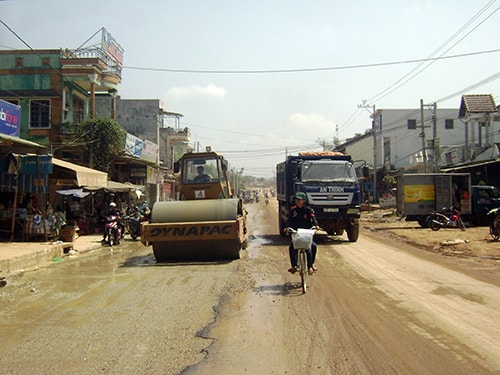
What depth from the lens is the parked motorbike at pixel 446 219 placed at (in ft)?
74.2

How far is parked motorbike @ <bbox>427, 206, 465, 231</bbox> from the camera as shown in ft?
74.2

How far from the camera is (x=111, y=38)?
31656mm

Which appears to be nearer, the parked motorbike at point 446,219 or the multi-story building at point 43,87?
the parked motorbike at point 446,219

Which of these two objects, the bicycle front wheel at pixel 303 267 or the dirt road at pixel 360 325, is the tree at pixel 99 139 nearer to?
the dirt road at pixel 360 325

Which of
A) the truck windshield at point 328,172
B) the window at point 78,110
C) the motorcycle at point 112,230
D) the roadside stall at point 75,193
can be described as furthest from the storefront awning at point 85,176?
the window at point 78,110

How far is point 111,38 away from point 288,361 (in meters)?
30.9

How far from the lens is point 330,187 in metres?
16.1

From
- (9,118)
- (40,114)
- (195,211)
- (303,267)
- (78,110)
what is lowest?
(303,267)

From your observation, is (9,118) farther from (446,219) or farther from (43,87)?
(446,219)

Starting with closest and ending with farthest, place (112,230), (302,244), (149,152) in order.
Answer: (302,244)
(112,230)
(149,152)

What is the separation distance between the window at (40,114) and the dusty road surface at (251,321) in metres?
17.9

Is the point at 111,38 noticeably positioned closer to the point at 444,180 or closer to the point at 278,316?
the point at 444,180

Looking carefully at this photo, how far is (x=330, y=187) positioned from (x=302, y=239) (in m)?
7.94

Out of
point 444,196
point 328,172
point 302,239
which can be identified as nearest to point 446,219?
point 444,196
